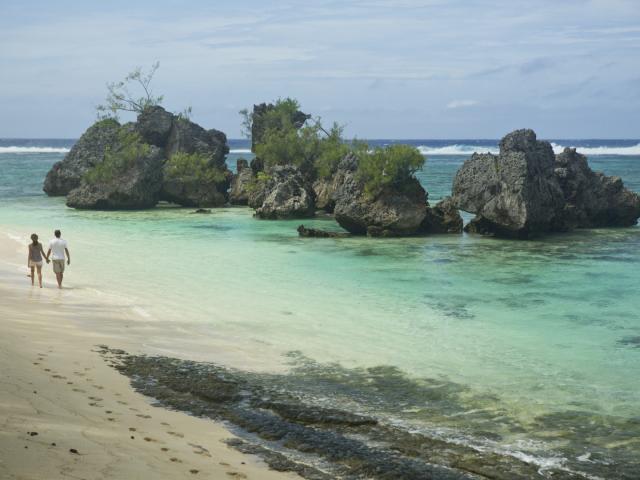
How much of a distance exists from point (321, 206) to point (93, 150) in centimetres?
1564

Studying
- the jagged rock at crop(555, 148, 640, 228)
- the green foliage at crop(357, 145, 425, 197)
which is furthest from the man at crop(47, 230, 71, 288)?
the jagged rock at crop(555, 148, 640, 228)

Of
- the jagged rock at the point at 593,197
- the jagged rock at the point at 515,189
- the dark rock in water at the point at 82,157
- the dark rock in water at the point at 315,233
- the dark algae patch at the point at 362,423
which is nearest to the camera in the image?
the dark algae patch at the point at 362,423

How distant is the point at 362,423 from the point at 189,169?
35817mm

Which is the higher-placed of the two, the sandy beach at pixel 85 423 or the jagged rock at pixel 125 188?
the jagged rock at pixel 125 188

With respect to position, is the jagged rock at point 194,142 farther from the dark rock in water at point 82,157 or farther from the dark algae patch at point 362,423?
the dark algae patch at point 362,423

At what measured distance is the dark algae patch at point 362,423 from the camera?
808 centimetres

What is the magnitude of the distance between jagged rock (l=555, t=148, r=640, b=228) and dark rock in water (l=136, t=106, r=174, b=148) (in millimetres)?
24866

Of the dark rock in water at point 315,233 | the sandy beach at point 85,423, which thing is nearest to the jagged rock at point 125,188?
the dark rock in water at point 315,233

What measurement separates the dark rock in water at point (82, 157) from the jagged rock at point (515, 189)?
884 inches

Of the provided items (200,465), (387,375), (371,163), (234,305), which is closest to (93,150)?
(371,163)

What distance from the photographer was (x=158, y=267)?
2255 cm

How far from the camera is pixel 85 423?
8117 millimetres

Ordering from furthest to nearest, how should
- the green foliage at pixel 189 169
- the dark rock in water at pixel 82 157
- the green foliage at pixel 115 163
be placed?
the dark rock in water at pixel 82 157 → the green foliage at pixel 189 169 → the green foliage at pixel 115 163

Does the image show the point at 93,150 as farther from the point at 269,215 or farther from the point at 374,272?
the point at 374,272
